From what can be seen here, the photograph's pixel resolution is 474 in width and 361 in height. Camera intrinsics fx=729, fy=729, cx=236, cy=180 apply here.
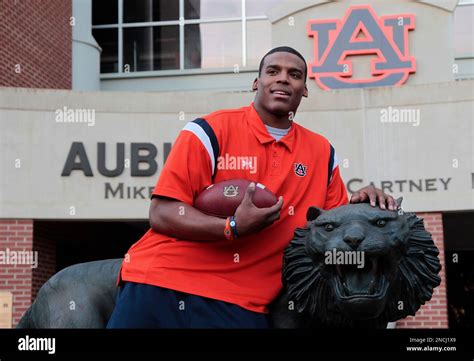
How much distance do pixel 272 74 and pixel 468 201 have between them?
855 cm

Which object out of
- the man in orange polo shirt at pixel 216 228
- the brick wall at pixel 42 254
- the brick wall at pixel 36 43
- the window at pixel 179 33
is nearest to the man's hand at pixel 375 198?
the man in orange polo shirt at pixel 216 228

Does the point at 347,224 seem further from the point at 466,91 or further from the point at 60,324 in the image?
the point at 466,91

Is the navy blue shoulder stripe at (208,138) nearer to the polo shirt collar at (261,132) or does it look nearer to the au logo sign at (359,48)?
the polo shirt collar at (261,132)

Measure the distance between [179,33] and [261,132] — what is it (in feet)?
46.6

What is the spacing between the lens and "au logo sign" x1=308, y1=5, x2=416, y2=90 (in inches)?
498

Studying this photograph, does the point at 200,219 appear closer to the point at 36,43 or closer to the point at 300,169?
the point at 300,169

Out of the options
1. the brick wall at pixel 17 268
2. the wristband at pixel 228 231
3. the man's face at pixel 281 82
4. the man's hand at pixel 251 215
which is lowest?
the brick wall at pixel 17 268

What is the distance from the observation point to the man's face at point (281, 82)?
9.32 ft

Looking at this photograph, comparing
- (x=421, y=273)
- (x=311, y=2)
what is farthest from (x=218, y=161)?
(x=311, y=2)

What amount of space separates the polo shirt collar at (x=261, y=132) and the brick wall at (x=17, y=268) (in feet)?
26.6

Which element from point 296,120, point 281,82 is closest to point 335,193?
point 281,82

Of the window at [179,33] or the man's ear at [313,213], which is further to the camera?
the window at [179,33]

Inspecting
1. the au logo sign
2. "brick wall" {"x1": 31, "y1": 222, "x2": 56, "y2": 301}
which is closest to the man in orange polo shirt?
"brick wall" {"x1": 31, "y1": 222, "x2": 56, "y2": 301}

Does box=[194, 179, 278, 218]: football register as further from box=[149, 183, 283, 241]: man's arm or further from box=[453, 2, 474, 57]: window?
box=[453, 2, 474, 57]: window
